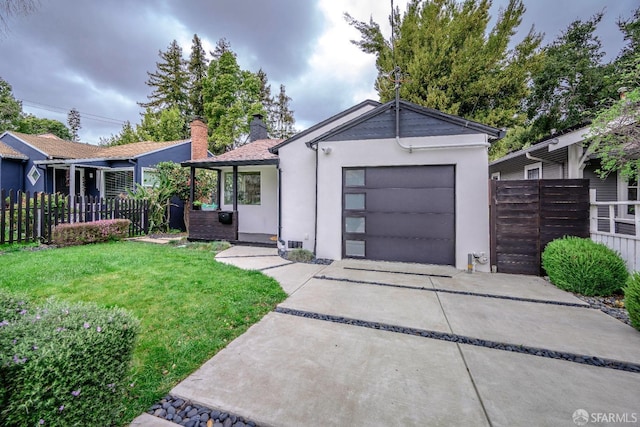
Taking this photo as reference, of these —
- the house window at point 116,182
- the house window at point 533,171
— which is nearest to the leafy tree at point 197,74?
the house window at point 116,182

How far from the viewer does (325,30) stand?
37.0 ft

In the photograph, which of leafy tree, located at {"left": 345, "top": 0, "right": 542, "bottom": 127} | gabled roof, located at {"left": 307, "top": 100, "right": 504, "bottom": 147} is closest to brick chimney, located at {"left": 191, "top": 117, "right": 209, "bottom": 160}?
gabled roof, located at {"left": 307, "top": 100, "right": 504, "bottom": 147}

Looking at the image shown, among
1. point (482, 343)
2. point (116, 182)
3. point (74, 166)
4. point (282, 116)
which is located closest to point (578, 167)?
point (482, 343)

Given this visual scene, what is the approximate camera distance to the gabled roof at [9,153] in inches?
526

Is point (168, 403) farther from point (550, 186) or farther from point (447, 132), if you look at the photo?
point (550, 186)

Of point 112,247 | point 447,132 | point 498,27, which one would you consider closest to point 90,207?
point 112,247

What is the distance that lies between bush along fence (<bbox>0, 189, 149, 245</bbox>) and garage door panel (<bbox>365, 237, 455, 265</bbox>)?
8737mm

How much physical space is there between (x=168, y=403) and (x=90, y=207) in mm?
9190

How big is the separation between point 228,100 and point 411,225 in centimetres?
1993

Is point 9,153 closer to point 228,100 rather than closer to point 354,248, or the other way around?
point 228,100

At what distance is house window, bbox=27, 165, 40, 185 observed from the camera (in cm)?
1398

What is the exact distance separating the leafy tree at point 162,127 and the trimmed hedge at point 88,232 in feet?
52.2

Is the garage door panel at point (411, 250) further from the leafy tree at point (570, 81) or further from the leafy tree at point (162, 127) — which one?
the leafy tree at point (162, 127)

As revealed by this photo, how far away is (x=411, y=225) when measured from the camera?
626 cm
